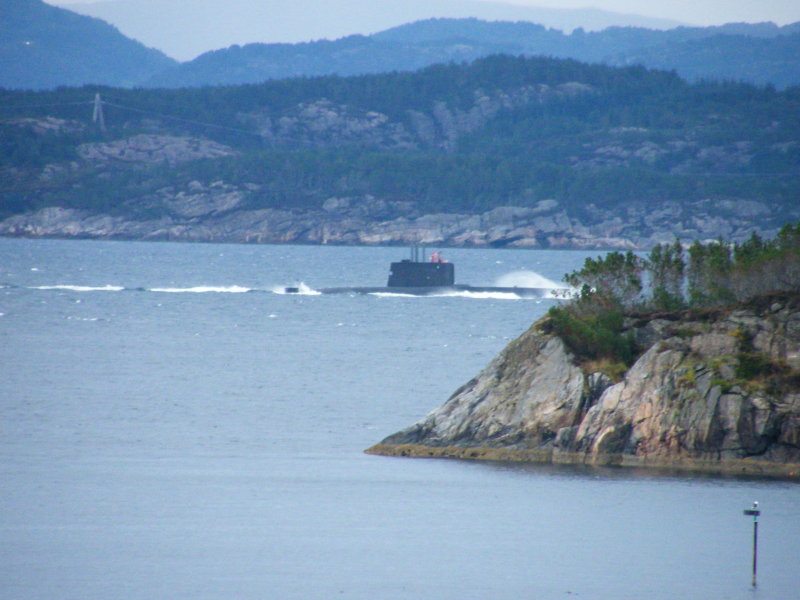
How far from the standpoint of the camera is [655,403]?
99.7 feet

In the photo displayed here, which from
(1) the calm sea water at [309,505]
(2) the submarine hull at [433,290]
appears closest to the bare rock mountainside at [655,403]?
(1) the calm sea water at [309,505]

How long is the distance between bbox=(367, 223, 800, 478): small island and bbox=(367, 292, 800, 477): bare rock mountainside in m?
0.03

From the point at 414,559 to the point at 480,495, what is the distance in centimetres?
523

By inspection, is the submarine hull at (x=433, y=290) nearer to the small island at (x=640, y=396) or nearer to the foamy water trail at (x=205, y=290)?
the foamy water trail at (x=205, y=290)

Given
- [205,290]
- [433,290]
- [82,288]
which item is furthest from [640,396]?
[82,288]

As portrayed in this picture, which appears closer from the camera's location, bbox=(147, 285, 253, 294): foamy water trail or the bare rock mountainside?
the bare rock mountainside

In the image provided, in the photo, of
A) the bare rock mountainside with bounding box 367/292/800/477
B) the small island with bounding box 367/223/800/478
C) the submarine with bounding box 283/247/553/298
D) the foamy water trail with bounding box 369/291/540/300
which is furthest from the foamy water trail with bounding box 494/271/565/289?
the bare rock mountainside with bounding box 367/292/800/477

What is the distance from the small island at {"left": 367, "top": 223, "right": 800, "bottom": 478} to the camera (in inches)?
1167

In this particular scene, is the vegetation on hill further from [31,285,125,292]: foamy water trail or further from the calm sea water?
[31,285,125,292]: foamy water trail

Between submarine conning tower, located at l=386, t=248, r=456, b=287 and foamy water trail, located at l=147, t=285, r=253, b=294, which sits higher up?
submarine conning tower, located at l=386, t=248, r=456, b=287

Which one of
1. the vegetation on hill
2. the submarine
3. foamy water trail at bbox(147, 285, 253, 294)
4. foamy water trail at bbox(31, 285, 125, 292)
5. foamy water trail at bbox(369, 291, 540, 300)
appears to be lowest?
foamy water trail at bbox(31, 285, 125, 292)

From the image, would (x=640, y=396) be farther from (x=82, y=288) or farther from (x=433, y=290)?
(x=82, y=288)

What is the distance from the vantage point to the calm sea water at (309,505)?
21625 millimetres

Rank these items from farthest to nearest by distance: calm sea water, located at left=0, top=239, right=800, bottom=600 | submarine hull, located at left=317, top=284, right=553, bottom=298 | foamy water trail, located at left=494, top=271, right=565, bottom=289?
1. foamy water trail, located at left=494, top=271, right=565, bottom=289
2. submarine hull, located at left=317, top=284, right=553, bottom=298
3. calm sea water, located at left=0, top=239, right=800, bottom=600
